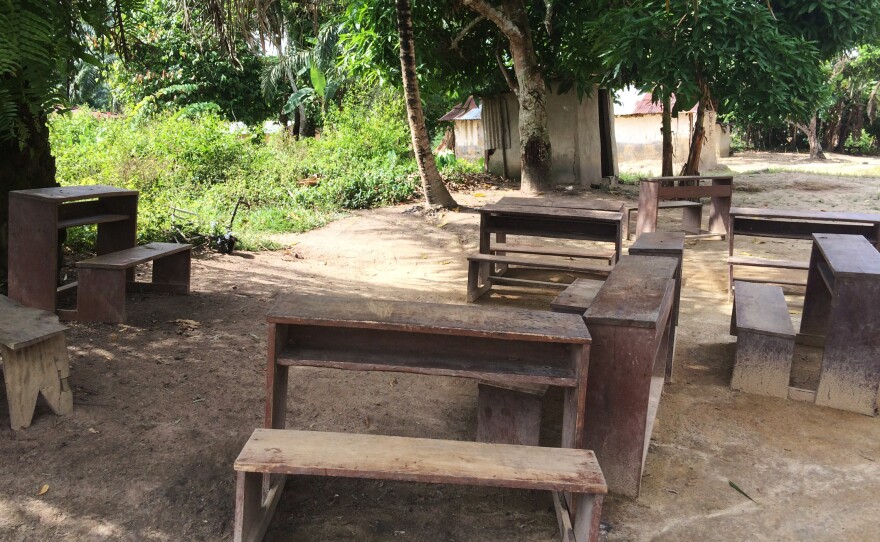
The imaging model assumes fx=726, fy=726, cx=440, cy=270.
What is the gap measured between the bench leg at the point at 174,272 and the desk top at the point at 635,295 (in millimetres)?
3706

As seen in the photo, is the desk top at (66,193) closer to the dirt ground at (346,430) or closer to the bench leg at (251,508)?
the dirt ground at (346,430)

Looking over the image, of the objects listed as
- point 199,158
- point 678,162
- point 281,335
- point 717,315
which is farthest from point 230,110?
point 281,335

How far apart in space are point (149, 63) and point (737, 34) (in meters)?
15.6

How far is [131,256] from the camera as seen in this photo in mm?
5551

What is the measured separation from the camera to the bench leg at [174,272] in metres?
6.08

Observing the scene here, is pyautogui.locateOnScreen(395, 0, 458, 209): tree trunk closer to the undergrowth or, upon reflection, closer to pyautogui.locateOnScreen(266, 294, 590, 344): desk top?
the undergrowth

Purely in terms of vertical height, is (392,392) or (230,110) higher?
(230,110)

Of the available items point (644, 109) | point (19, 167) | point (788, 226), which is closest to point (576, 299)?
point (788, 226)

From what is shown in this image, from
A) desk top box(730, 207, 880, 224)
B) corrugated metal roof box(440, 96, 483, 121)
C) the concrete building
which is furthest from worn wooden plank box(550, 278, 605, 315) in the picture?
corrugated metal roof box(440, 96, 483, 121)

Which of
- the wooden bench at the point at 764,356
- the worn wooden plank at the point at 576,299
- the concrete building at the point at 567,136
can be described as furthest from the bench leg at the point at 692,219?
the worn wooden plank at the point at 576,299

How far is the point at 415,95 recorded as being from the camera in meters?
10.9

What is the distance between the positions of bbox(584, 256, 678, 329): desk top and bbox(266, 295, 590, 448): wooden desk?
0.17 m

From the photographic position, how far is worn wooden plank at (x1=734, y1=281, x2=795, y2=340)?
14.3ft

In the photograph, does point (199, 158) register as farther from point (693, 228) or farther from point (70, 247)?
point (693, 228)
